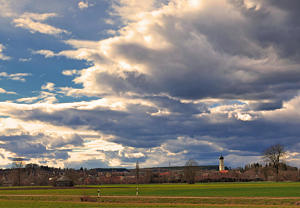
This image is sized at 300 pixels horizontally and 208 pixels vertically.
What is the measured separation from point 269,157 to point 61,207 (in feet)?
458

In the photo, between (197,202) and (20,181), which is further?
(20,181)

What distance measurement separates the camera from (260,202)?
49.5m

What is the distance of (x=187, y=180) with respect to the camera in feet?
559

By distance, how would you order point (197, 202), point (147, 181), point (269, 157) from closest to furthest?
point (197, 202), point (269, 157), point (147, 181)

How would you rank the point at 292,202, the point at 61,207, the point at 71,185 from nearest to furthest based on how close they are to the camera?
the point at 61,207, the point at 292,202, the point at 71,185

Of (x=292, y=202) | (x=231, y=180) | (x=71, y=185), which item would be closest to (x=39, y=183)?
(x=71, y=185)

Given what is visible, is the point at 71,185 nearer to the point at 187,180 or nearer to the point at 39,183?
the point at 39,183

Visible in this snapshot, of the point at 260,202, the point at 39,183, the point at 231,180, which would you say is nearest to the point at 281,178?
the point at 231,180

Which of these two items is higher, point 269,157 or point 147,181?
point 269,157

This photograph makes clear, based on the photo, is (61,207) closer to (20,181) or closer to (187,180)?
(187,180)

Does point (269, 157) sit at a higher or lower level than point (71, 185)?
higher

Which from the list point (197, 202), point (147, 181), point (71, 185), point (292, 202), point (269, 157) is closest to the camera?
point (292, 202)

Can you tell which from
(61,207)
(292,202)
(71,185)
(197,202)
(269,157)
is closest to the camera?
(61,207)

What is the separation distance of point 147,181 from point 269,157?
216ft
